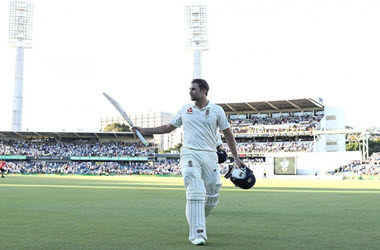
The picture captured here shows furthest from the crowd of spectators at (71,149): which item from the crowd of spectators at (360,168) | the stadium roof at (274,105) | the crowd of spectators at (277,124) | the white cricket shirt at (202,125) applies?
the white cricket shirt at (202,125)

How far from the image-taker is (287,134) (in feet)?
218

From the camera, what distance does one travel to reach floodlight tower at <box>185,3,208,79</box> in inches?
2931

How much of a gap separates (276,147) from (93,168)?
94.1 feet

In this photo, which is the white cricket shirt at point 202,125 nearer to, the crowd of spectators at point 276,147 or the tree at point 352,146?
the crowd of spectators at point 276,147

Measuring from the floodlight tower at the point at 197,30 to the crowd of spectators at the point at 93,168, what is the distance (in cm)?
1850

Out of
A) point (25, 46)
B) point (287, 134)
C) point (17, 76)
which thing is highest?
point (25, 46)

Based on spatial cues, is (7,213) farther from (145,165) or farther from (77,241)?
(145,165)

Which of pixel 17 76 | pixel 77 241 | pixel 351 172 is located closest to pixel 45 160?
pixel 17 76

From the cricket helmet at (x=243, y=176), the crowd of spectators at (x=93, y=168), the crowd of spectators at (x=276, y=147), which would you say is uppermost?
the crowd of spectators at (x=276, y=147)

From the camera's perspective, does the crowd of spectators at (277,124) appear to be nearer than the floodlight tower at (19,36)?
Yes

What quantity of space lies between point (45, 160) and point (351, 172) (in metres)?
47.6

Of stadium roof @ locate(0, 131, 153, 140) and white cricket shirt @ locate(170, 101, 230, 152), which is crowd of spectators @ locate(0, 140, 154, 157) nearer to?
stadium roof @ locate(0, 131, 153, 140)

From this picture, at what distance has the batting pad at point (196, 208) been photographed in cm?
555

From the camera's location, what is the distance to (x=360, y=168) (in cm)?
5153
